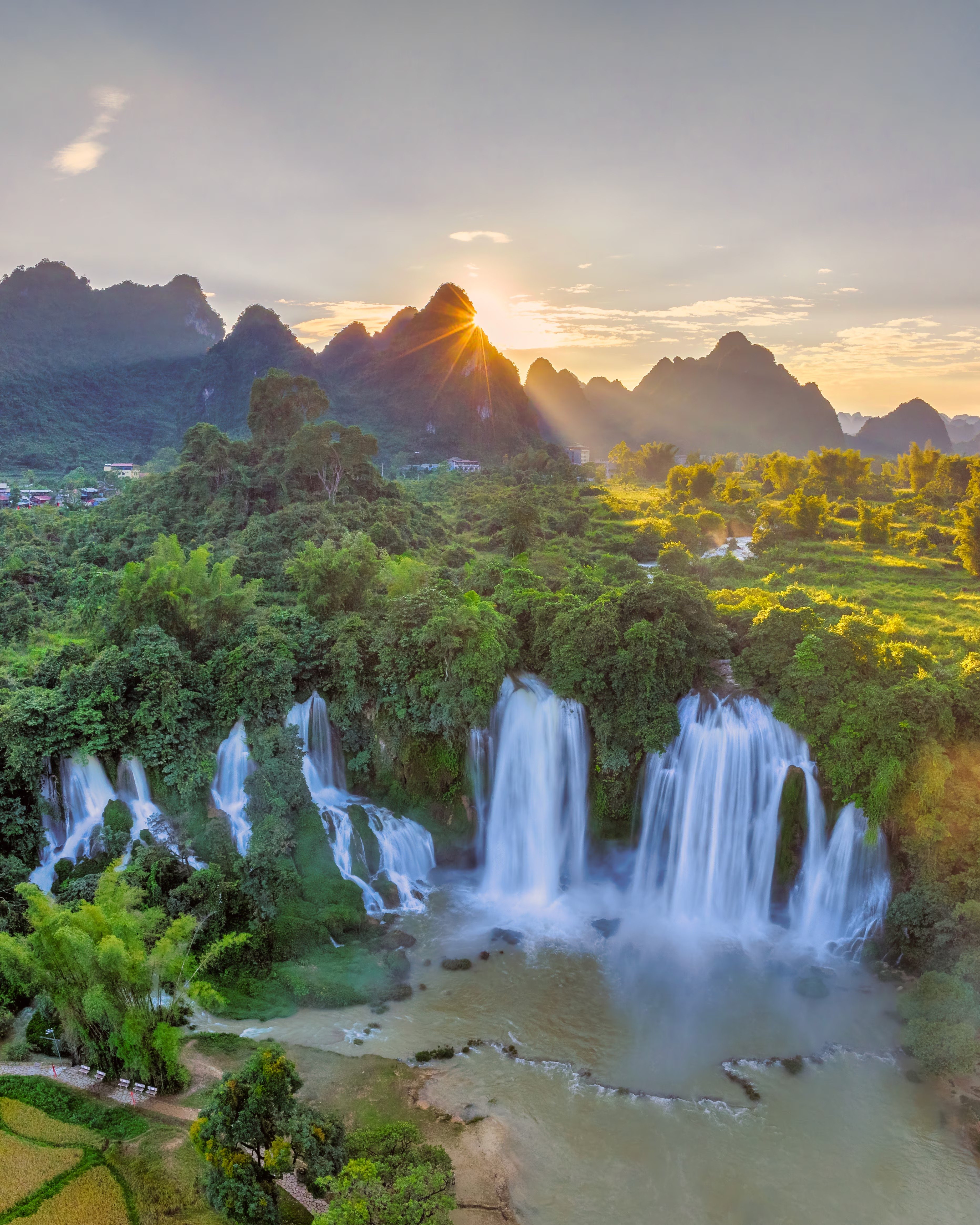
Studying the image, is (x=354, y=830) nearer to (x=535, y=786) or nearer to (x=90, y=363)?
(x=535, y=786)

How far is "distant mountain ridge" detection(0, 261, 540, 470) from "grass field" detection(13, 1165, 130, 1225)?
72.3 meters

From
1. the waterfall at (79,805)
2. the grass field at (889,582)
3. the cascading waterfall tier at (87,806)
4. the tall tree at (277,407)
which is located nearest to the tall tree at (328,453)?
the tall tree at (277,407)

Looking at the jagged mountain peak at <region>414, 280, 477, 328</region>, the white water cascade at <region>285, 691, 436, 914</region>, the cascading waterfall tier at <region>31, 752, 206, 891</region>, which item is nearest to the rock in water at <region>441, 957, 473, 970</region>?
the white water cascade at <region>285, 691, 436, 914</region>

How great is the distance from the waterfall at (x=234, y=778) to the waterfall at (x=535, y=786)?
5026mm

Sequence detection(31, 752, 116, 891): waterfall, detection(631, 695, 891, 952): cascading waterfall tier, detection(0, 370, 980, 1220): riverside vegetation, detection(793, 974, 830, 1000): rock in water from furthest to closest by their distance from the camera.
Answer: detection(31, 752, 116, 891): waterfall, detection(631, 695, 891, 952): cascading waterfall tier, detection(793, 974, 830, 1000): rock in water, detection(0, 370, 980, 1220): riverside vegetation

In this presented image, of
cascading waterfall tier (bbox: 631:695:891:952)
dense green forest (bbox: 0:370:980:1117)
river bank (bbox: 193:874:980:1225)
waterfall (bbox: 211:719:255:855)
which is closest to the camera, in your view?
river bank (bbox: 193:874:980:1225)

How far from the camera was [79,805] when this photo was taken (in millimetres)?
14852

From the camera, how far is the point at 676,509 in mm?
49531

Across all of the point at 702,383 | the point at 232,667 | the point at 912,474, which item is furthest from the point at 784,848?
the point at 702,383

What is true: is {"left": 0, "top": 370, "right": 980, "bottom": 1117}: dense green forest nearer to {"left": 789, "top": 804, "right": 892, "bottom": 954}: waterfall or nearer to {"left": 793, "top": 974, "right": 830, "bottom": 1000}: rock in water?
{"left": 789, "top": 804, "right": 892, "bottom": 954}: waterfall

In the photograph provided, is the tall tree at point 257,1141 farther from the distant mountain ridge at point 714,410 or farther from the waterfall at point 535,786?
the distant mountain ridge at point 714,410

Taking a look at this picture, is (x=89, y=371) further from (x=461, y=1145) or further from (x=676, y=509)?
(x=461, y=1145)

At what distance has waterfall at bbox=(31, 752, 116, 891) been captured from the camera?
1452cm

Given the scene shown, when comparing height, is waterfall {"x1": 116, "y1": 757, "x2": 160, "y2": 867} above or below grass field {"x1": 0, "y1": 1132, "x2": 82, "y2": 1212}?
above
